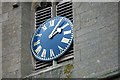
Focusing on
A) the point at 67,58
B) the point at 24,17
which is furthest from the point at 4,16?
the point at 67,58

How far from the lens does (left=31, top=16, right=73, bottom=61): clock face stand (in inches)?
801

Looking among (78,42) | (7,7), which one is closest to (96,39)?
(78,42)

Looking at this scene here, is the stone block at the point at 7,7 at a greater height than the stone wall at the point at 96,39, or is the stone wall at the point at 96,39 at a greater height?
the stone block at the point at 7,7

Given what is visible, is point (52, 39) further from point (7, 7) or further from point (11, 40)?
point (7, 7)

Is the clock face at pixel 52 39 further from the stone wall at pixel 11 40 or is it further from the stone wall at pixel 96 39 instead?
the stone wall at pixel 96 39

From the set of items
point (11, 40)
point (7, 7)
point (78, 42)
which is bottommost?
point (11, 40)

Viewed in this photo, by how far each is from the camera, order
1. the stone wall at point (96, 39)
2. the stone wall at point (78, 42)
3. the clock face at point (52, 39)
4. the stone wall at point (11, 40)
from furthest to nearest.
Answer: the stone wall at point (11, 40)
the clock face at point (52, 39)
the stone wall at point (78, 42)
the stone wall at point (96, 39)

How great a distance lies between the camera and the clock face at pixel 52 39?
20.3 metres

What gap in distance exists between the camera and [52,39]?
20531mm

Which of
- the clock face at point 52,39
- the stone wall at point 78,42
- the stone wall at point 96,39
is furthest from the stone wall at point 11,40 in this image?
the stone wall at point 96,39

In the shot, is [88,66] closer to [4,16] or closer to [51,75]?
[51,75]

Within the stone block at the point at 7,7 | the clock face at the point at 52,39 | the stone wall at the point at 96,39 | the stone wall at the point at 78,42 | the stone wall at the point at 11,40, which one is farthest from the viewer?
the stone block at the point at 7,7

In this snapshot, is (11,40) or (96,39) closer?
(96,39)

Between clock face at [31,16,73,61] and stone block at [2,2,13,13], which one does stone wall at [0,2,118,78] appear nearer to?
stone block at [2,2,13,13]
